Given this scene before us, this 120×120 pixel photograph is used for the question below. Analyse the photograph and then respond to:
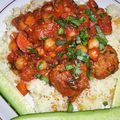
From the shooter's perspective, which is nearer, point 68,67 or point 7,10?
point 68,67

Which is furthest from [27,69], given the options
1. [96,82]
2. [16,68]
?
[96,82]

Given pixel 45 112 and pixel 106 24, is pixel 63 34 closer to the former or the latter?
pixel 106 24

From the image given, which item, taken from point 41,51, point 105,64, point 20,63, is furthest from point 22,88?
point 105,64

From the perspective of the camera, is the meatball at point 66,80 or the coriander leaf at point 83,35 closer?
the meatball at point 66,80

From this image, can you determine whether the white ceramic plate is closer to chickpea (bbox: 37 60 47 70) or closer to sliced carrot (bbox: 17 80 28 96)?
sliced carrot (bbox: 17 80 28 96)

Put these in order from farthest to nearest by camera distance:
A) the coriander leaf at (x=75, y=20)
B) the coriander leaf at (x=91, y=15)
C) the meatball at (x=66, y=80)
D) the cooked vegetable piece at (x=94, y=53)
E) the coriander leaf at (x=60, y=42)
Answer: the coriander leaf at (x=91, y=15) < the coriander leaf at (x=75, y=20) < the coriander leaf at (x=60, y=42) < the cooked vegetable piece at (x=94, y=53) < the meatball at (x=66, y=80)

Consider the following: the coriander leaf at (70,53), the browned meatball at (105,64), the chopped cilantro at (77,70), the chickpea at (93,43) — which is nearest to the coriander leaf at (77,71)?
the chopped cilantro at (77,70)

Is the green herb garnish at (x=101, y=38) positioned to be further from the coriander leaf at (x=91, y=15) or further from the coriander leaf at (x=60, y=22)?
the coriander leaf at (x=60, y=22)

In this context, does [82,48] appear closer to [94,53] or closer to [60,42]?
[94,53]
